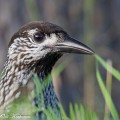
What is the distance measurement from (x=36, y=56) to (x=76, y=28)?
5829 mm

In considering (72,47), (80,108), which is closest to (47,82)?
(72,47)

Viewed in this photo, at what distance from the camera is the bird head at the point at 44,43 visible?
6922 mm

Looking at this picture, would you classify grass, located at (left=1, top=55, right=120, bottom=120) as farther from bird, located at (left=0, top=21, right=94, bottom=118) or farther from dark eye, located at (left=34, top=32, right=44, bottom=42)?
dark eye, located at (left=34, top=32, right=44, bottom=42)

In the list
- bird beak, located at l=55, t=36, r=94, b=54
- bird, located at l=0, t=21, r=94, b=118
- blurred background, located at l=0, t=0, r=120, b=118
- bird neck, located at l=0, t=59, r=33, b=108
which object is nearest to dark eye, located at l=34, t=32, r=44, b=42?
bird, located at l=0, t=21, r=94, b=118

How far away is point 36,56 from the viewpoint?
23.1 ft

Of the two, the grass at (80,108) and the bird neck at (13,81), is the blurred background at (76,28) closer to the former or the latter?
the bird neck at (13,81)

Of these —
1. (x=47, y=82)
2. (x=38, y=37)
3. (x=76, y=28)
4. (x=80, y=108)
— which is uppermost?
(x=76, y=28)

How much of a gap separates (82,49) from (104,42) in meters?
6.09

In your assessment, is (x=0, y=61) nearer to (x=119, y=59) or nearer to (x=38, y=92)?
(x=119, y=59)

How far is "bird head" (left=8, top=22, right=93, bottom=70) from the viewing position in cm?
692

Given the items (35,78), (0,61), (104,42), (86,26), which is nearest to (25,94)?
(35,78)

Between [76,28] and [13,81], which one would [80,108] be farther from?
[76,28]

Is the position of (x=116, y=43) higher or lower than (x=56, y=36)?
higher

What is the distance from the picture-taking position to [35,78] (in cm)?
679
